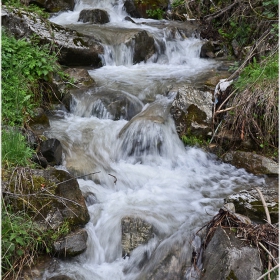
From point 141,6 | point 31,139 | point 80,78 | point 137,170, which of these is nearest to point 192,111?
point 137,170

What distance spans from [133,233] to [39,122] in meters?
2.78

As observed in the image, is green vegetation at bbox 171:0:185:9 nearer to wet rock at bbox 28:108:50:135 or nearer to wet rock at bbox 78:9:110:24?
wet rock at bbox 78:9:110:24

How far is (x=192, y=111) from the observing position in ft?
21.3

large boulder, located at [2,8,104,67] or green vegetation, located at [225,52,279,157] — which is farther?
large boulder, located at [2,8,104,67]

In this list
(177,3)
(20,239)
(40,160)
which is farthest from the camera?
(177,3)

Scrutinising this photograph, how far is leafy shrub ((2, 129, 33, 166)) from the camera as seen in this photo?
421cm

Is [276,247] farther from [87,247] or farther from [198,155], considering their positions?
[198,155]

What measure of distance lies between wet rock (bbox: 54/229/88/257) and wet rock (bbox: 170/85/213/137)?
301 cm

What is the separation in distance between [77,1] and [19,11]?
5.02 m

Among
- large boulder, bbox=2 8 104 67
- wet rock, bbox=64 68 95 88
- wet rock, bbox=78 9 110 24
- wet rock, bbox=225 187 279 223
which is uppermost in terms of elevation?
wet rock, bbox=78 9 110 24

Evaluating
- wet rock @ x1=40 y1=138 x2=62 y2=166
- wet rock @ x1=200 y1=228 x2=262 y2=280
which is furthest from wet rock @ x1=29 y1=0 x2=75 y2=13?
wet rock @ x1=200 y1=228 x2=262 y2=280

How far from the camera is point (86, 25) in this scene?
10.5 metres

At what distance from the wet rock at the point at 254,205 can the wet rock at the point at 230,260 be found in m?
0.79

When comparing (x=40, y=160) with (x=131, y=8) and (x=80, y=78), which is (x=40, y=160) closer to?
(x=80, y=78)
